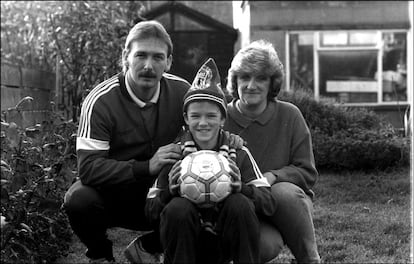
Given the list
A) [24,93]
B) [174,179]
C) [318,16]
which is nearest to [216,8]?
[318,16]

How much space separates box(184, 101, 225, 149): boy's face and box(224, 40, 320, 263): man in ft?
1.33

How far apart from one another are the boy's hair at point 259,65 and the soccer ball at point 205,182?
0.74m

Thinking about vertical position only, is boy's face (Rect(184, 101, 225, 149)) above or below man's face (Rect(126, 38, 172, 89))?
below

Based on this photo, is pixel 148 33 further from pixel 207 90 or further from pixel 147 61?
pixel 207 90

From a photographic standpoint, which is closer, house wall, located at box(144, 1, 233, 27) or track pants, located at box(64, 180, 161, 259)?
track pants, located at box(64, 180, 161, 259)

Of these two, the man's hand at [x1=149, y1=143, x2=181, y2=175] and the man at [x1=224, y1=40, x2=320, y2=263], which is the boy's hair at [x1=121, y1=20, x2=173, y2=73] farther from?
the man's hand at [x1=149, y1=143, x2=181, y2=175]

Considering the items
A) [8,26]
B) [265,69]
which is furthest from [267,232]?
[8,26]

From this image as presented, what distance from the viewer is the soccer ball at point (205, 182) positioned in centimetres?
329

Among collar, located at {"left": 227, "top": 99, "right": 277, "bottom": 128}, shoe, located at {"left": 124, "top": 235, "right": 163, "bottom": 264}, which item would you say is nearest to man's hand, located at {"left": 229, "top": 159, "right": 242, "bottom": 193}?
collar, located at {"left": 227, "top": 99, "right": 277, "bottom": 128}

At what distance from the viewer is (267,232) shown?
3621 millimetres

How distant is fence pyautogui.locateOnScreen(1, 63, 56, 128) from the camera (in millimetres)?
5855

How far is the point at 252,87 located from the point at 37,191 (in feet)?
5.42

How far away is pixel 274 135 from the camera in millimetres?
3918

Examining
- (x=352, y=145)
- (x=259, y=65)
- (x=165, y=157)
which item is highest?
(x=259, y=65)
